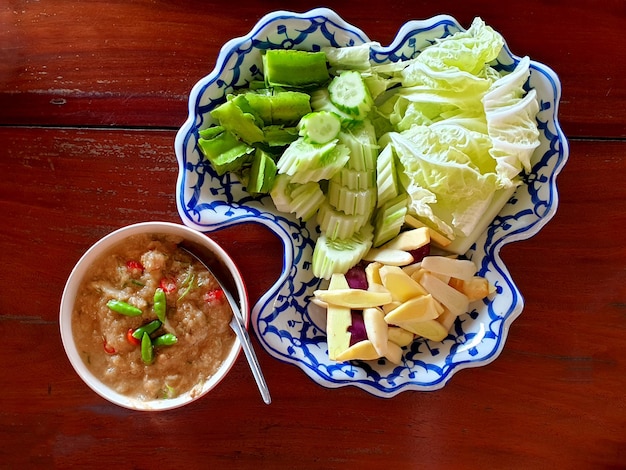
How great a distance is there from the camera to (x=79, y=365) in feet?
4.73

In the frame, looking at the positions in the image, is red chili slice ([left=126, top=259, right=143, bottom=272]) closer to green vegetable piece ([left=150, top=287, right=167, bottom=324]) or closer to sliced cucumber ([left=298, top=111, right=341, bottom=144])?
green vegetable piece ([left=150, top=287, right=167, bottom=324])

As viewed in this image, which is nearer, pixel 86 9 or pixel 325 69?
pixel 325 69

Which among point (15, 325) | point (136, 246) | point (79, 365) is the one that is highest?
point (136, 246)

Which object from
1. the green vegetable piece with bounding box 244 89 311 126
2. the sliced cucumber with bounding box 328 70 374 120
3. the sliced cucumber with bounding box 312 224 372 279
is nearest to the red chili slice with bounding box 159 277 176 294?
the sliced cucumber with bounding box 312 224 372 279

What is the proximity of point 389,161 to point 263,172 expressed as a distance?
0.96 feet

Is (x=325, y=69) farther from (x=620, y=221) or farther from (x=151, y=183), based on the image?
(x=620, y=221)

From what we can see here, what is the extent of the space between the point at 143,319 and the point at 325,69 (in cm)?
74

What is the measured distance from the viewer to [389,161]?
143 centimetres

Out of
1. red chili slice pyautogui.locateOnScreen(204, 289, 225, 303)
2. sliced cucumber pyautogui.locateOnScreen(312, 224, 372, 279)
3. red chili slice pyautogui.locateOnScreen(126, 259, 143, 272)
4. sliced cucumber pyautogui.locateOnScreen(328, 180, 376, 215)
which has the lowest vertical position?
red chili slice pyautogui.locateOnScreen(204, 289, 225, 303)

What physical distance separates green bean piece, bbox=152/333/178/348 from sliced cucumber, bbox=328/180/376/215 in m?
0.49

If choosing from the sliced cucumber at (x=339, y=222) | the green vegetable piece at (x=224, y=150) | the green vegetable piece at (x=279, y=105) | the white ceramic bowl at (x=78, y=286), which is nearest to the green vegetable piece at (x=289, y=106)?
the green vegetable piece at (x=279, y=105)

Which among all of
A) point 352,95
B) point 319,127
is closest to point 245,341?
point 319,127

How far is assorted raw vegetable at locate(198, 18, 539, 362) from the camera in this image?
4.60 feet

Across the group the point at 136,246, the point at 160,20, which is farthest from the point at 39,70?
Answer: the point at 136,246
